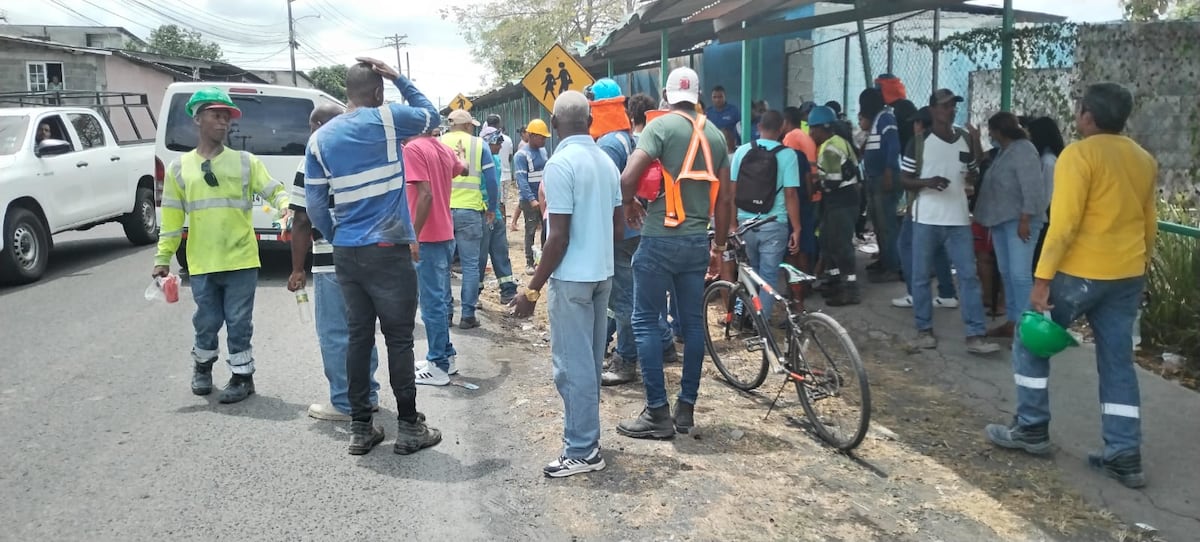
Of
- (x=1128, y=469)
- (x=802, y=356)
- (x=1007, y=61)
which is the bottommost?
(x=1128, y=469)

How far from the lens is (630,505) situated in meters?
4.30

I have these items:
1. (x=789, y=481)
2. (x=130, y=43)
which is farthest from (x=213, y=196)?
(x=130, y=43)

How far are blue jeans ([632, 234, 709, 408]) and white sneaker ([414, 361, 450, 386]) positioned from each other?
170 centimetres

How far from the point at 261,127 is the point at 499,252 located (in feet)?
9.81

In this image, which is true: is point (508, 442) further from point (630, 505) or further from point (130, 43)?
point (130, 43)

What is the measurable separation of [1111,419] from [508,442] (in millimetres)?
3134

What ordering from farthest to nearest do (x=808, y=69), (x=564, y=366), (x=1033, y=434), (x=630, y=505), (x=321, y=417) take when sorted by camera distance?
(x=808, y=69) < (x=321, y=417) < (x=1033, y=434) < (x=564, y=366) < (x=630, y=505)

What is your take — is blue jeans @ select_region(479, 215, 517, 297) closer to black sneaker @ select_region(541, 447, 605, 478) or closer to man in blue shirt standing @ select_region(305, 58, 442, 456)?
man in blue shirt standing @ select_region(305, 58, 442, 456)

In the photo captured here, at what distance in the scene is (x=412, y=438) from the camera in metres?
4.93

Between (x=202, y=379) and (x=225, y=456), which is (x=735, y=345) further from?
(x=202, y=379)

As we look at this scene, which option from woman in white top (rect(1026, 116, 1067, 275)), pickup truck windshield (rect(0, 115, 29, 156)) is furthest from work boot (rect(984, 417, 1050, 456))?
pickup truck windshield (rect(0, 115, 29, 156))

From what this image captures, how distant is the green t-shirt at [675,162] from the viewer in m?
5.09

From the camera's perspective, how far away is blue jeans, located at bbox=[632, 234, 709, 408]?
514 cm

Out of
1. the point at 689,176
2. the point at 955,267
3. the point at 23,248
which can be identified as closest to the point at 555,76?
the point at 955,267
